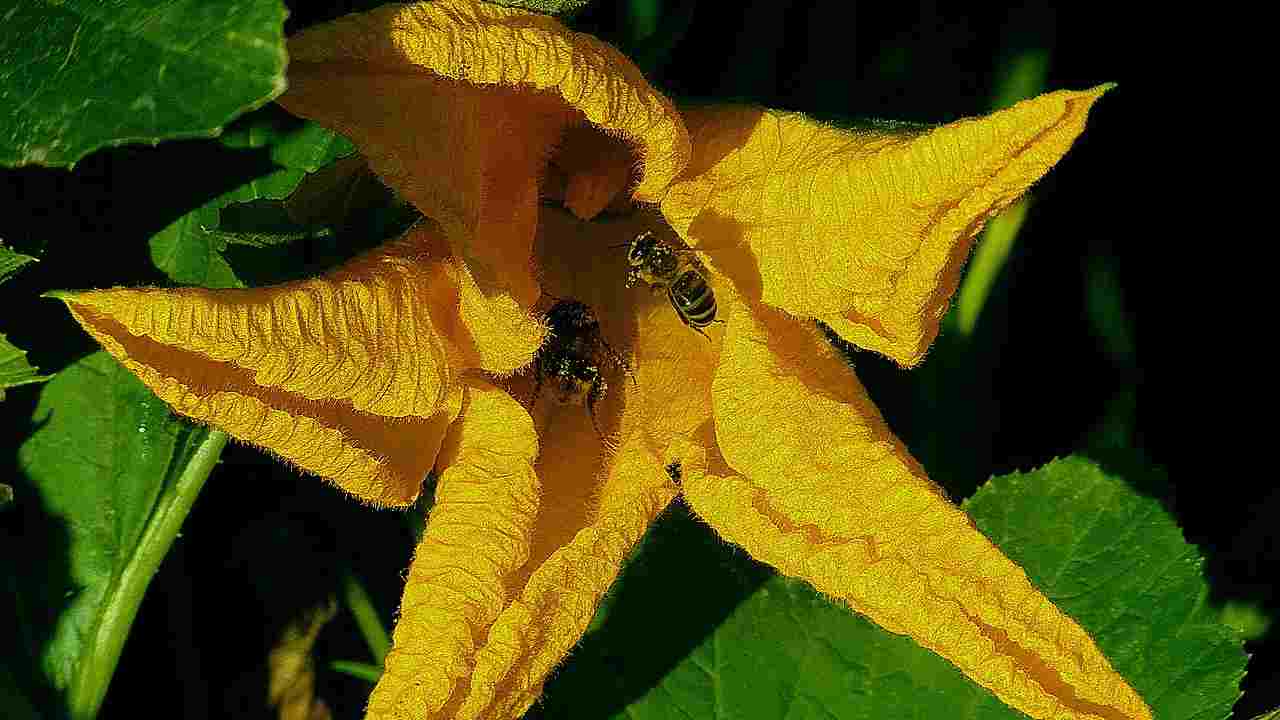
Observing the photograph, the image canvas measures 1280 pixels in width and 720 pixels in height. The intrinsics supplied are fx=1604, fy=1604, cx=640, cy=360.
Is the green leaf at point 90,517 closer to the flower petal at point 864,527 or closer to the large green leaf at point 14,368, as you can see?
the large green leaf at point 14,368

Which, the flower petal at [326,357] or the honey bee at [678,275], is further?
the honey bee at [678,275]

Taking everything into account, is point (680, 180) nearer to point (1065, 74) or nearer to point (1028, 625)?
point (1028, 625)

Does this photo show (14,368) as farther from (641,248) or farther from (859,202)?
(859,202)

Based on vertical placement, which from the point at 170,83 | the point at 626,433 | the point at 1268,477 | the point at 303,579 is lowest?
the point at 303,579

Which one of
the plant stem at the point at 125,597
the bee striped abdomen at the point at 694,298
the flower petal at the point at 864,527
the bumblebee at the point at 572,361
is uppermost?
the flower petal at the point at 864,527

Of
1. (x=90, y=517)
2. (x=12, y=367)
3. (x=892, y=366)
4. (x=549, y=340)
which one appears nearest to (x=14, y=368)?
(x=12, y=367)

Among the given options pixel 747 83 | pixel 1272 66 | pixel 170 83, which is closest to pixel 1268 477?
pixel 1272 66

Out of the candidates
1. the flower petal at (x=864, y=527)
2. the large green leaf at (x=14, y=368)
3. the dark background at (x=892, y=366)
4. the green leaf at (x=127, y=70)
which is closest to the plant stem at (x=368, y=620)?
the dark background at (x=892, y=366)
